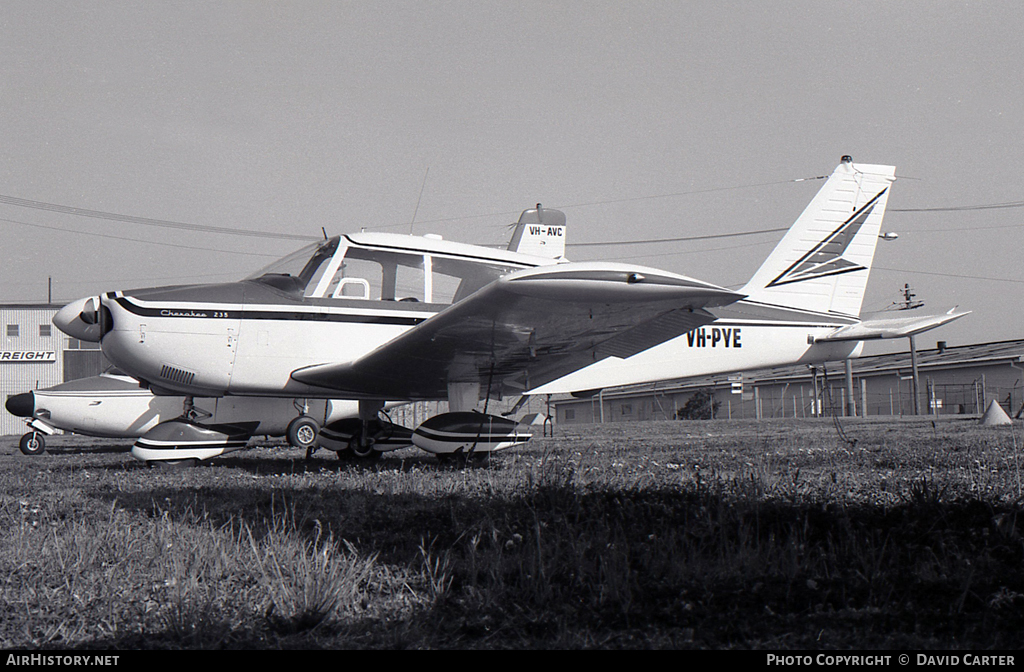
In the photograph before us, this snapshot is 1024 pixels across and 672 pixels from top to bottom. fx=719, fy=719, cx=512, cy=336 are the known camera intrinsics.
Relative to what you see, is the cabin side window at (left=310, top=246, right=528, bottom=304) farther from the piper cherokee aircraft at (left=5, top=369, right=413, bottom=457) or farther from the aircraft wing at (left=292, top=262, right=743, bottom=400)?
the piper cherokee aircraft at (left=5, top=369, right=413, bottom=457)

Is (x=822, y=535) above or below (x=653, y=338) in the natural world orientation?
below

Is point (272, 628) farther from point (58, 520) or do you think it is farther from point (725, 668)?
point (58, 520)

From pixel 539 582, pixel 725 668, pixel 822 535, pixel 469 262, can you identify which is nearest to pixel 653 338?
pixel 469 262

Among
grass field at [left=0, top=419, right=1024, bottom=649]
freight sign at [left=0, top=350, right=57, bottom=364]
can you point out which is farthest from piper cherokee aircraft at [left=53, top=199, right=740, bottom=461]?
freight sign at [left=0, top=350, right=57, bottom=364]

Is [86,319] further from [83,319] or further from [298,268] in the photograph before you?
[298,268]

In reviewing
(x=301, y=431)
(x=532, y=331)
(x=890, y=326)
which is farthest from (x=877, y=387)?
(x=532, y=331)

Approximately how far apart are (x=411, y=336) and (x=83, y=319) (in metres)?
3.20

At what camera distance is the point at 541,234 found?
36.2 feet

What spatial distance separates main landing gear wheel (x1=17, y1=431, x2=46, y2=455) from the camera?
13023 mm

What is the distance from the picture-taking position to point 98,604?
2148mm

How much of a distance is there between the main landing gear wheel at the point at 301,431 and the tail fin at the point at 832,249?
625 centimetres

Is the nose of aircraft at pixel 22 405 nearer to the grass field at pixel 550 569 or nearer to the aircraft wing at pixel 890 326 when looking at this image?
the grass field at pixel 550 569

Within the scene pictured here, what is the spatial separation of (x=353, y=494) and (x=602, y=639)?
2.45 metres

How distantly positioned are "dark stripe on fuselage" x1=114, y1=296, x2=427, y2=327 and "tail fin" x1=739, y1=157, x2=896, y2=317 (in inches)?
183
